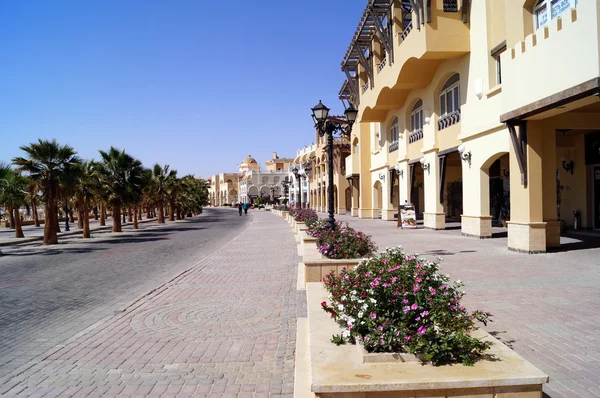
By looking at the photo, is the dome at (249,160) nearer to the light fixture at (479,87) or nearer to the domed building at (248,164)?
the domed building at (248,164)

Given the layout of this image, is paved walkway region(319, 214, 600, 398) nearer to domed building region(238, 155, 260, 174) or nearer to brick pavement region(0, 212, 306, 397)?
brick pavement region(0, 212, 306, 397)

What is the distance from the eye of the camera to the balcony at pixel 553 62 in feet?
30.7

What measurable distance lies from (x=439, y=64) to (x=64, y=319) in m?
18.8

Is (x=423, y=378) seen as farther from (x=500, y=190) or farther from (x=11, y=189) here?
(x=11, y=189)

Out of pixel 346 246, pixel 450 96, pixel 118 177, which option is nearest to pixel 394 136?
pixel 450 96

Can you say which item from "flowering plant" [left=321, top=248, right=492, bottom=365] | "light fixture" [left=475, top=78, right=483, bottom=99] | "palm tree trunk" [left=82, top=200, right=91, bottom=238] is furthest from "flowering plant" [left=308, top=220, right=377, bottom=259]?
"palm tree trunk" [left=82, top=200, right=91, bottom=238]

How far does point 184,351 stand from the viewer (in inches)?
223

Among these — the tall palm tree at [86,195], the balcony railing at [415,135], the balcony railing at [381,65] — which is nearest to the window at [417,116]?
the balcony railing at [415,135]

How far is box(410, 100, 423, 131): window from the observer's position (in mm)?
25484

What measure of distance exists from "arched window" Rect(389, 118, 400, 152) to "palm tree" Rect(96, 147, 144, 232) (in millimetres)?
17497

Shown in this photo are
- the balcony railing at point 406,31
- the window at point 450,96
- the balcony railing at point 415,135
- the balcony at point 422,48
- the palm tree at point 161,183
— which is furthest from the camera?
the palm tree at point 161,183

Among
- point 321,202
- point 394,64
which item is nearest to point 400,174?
point 394,64

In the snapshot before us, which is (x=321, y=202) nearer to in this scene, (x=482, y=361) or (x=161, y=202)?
(x=161, y=202)

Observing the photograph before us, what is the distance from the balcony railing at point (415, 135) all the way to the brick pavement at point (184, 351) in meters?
17.8
